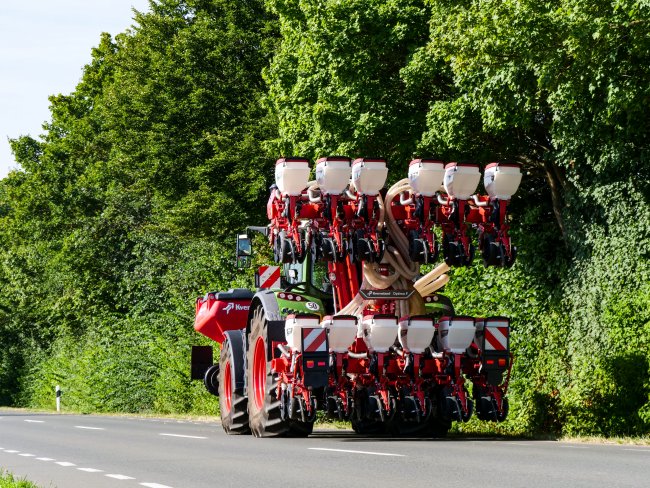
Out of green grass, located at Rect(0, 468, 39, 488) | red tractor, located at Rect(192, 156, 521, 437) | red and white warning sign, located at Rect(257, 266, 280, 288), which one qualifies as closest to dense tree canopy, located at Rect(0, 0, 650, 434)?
red tractor, located at Rect(192, 156, 521, 437)

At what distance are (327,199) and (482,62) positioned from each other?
337cm

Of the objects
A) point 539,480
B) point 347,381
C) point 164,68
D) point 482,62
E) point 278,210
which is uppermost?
point 164,68

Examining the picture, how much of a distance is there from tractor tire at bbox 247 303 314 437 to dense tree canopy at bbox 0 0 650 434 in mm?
4207

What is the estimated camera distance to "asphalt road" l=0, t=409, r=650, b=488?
1095 cm

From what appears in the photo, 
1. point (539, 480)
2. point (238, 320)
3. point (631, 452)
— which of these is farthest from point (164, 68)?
point (539, 480)

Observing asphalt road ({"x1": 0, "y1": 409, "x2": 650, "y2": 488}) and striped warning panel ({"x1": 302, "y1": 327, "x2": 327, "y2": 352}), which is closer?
asphalt road ({"x1": 0, "y1": 409, "x2": 650, "y2": 488})

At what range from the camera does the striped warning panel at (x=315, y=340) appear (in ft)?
52.7

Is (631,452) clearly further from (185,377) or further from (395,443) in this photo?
(185,377)

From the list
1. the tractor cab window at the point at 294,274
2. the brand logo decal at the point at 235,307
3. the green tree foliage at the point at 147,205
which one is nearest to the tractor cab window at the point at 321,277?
the tractor cab window at the point at 294,274

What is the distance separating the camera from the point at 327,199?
16219mm

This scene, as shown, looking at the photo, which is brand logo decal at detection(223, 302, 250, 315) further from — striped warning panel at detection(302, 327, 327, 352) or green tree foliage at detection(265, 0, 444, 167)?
striped warning panel at detection(302, 327, 327, 352)

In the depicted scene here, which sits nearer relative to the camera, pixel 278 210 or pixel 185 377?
pixel 278 210

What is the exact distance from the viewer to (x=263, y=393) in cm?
1828

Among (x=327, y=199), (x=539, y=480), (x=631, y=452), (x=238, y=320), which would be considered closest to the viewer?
(x=539, y=480)
